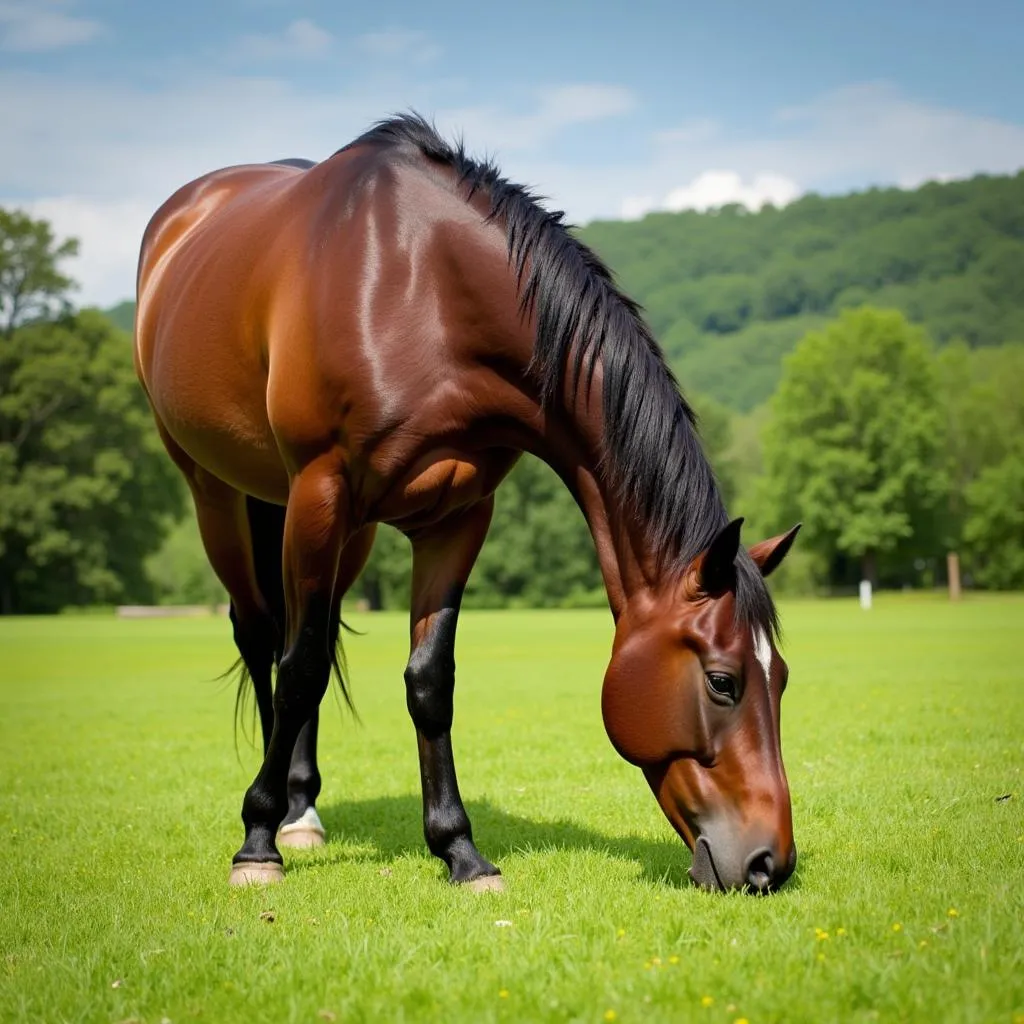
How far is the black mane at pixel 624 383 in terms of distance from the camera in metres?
4.61

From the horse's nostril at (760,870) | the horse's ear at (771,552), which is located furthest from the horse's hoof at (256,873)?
the horse's ear at (771,552)

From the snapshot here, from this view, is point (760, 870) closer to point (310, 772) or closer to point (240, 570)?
point (310, 772)

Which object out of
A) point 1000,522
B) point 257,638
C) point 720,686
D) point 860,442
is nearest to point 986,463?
point 1000,522

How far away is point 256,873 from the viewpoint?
522cm

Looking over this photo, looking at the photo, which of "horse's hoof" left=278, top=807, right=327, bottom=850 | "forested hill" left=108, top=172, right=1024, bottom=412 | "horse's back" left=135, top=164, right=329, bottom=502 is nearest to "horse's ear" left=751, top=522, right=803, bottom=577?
"horse's back" left=135, top=164, right=329, bottom=502

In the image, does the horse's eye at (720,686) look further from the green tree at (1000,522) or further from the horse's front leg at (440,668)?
the green tree at (1000,522)

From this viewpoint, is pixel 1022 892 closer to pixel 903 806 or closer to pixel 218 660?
pixel 903 806

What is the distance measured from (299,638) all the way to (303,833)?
5.06 feet

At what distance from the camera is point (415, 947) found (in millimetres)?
3857

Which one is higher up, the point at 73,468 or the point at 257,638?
the point at 73,468

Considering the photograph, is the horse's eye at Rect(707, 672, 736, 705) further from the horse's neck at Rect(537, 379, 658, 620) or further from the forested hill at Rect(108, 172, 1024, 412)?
the forested hill at Rect(108, 172, 1024, 412)

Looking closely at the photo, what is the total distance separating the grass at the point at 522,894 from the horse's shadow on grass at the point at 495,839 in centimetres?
3

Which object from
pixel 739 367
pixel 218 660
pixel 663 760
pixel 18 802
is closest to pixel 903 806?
pixel 663 760

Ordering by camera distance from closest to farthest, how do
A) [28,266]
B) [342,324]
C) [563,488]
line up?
[342,324] → [28,266] → [563,488]
